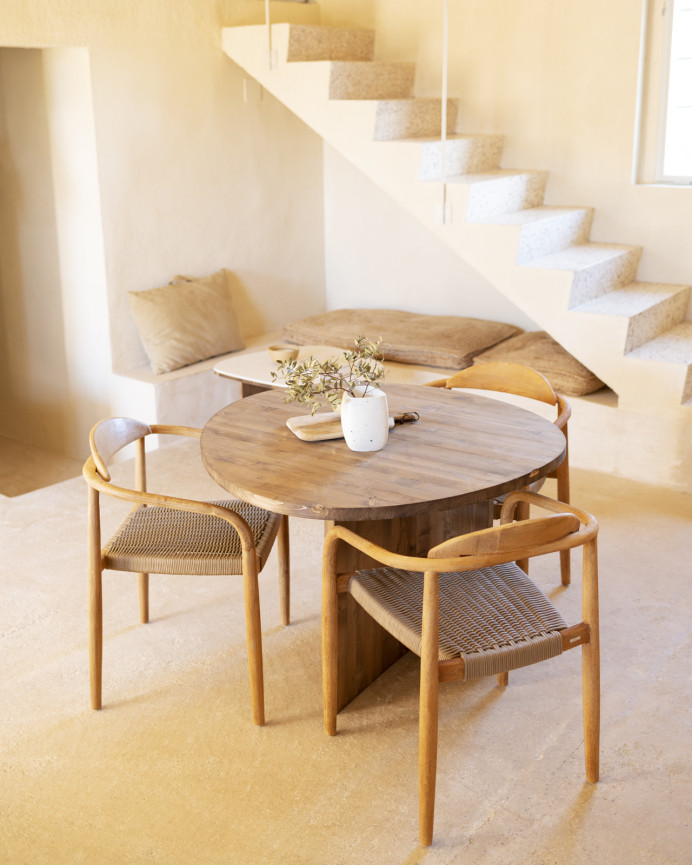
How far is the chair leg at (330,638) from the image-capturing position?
2.37 m

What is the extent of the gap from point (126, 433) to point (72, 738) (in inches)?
35.6

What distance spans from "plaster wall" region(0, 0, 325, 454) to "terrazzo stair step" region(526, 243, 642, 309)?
1959 mm

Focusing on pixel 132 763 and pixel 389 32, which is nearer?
pixel 132 763

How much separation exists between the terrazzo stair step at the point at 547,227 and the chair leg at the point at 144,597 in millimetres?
2443

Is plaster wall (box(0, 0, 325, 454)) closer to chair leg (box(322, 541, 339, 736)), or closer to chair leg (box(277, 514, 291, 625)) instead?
chair leg (box(277, 514, 291, 625))

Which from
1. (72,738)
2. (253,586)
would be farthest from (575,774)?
(72,738)

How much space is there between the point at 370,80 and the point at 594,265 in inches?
65.2

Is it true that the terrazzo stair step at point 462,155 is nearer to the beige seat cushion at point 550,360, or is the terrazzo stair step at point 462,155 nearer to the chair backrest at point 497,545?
the beige seat cushion at point 550,360

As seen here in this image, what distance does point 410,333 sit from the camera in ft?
17.1

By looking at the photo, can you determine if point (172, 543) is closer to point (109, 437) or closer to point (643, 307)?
point (109, 437)

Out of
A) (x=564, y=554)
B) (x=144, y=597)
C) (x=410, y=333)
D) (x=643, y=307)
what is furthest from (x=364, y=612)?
(x=410, y=333)

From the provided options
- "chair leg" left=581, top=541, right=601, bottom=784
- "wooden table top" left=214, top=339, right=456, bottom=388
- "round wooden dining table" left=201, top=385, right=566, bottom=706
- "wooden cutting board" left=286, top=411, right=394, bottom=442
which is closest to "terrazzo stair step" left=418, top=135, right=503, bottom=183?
"wooden table top" left=214, top=339, right=456, bottom=388

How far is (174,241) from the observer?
203 inches

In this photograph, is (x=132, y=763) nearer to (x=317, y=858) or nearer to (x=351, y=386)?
(x=317, y=858)
